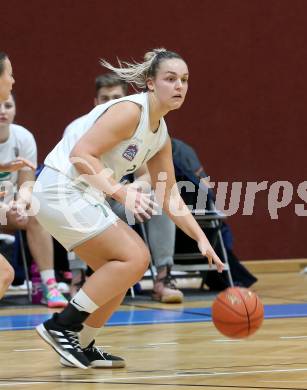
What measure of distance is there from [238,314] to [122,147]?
3.20 ft

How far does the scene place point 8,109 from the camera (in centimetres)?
723

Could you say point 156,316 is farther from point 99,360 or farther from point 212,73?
point 212,73

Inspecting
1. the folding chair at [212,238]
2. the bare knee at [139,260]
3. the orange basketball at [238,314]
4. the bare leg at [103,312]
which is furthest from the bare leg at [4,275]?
the folding chair at [212,238]

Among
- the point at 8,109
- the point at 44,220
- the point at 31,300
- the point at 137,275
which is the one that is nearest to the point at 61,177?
the point at 44,220

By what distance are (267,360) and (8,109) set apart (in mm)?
3403

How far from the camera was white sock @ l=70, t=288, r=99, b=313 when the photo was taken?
4.47 meters

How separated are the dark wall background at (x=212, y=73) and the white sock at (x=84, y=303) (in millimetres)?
5020

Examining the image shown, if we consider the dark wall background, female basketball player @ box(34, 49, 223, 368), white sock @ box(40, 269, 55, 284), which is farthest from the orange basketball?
the dark wall background

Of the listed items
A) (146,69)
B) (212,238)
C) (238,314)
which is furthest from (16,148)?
(238,314)

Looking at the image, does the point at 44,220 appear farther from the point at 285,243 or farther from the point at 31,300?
the point at 285,243

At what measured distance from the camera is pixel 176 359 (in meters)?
4.73

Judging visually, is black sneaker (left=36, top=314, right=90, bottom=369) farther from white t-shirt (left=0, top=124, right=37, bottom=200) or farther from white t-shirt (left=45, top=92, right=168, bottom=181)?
white t-shirt (left=0, top=124, right=37, bottom=200)

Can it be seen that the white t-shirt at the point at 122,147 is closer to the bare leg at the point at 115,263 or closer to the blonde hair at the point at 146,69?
the blonde hair at the point at 146,69

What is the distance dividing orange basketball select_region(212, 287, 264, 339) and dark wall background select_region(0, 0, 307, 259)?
5161mm
